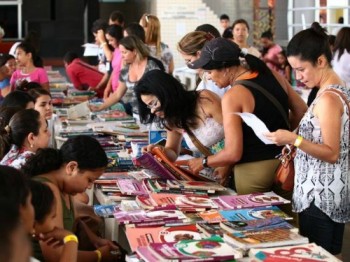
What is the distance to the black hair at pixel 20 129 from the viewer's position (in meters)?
4.15

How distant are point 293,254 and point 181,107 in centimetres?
149

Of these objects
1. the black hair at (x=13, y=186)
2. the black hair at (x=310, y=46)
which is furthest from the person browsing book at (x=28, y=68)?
the black hair at (x=13, y=186)

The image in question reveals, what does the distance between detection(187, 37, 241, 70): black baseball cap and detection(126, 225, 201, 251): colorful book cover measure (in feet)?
3.25

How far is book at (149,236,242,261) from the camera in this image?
9.30 feet

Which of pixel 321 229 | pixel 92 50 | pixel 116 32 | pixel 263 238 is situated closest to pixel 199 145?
pixel 321 229

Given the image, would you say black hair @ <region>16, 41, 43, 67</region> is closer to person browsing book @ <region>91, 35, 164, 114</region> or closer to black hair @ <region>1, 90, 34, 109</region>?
person browsing book @ <region>91, 35, 164, 114</region>

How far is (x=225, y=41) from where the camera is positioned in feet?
13.2

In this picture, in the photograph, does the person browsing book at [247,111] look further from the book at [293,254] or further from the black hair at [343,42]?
the black hair at [343,42]

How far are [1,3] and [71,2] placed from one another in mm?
2225

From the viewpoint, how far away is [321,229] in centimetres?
358

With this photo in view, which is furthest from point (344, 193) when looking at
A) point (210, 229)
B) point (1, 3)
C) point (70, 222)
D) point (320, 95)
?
point (1, 3)

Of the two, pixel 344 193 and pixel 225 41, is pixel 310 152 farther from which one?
pixel 225 41

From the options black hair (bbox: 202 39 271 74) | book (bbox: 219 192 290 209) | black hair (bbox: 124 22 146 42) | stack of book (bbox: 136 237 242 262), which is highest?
black hair (bbox: 124 22 146 42)

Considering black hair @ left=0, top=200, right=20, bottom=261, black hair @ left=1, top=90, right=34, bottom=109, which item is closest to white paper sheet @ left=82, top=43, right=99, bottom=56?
black hair @ left=1, top=90, right=34, bottom=109
